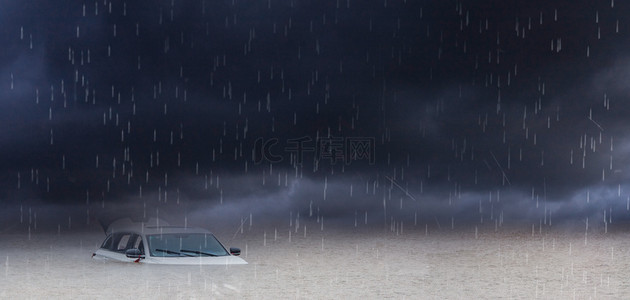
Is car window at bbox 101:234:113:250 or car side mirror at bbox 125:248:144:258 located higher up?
car side mirror at bbox 125:248:144:258

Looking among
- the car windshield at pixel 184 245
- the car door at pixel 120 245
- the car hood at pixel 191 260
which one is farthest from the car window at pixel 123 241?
the car hood at pixel 191 260

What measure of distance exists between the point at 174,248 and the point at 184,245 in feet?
0.75

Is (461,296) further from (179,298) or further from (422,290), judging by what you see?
(179,298)

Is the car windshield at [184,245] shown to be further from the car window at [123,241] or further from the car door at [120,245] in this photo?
the car window at [123,241]

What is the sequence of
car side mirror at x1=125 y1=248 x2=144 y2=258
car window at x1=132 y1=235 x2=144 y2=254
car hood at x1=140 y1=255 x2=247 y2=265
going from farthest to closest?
car window at x1=132 y1=235 x2=144 y2=254
car hood at x1=140 y1=255 x2=247 y2=265
car side mirror at x1=125 y1=248 x2=144 y2=258

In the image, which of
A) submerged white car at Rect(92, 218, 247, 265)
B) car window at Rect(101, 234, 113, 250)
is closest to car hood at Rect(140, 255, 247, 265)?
submerged white car at Rect(92, 218, 247, 265)

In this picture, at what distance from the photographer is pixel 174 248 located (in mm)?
14188

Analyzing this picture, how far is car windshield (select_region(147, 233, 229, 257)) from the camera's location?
1409 centimetres

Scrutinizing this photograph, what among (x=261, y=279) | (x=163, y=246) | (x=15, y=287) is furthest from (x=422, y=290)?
(x=15, y=287)

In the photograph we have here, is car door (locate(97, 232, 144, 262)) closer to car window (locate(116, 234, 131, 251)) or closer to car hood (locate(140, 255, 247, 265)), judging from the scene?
car window (locate(116, 234, 131, 251))

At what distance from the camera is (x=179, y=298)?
11359mm

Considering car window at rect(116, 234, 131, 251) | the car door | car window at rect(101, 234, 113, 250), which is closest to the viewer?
the car door

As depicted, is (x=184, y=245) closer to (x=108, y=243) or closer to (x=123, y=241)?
(x=123, y=241)

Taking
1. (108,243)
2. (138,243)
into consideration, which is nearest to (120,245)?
(108,243)
